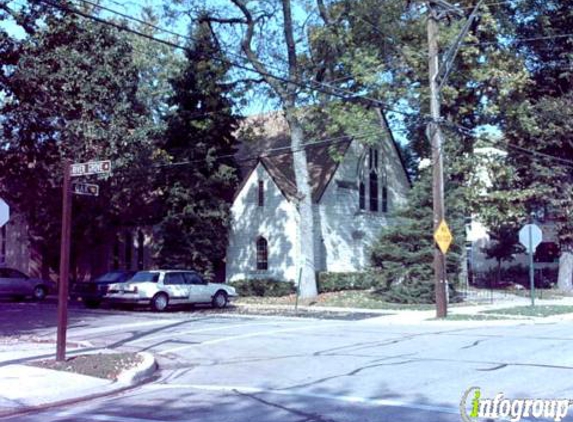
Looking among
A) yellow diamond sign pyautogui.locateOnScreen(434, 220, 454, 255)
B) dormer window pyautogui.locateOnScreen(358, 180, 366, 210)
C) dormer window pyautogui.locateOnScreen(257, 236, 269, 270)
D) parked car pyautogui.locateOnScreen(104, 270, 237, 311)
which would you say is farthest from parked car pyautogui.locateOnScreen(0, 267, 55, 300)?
yellow diamond sign pyautogui.locateOnScreen(434, 220, 454, 255)

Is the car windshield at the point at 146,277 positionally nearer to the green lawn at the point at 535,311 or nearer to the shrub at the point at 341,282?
the shrub at the point at 341,282

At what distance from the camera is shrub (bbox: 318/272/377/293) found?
33125 mm

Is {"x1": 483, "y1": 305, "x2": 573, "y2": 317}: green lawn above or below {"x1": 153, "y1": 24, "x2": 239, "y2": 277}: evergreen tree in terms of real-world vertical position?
below

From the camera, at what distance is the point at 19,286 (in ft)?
106

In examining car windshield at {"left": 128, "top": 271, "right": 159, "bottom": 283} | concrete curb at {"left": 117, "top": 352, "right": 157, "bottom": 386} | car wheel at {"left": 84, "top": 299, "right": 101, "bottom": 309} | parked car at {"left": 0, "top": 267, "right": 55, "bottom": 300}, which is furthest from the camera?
parked car at {"left": 0, "top": 267, "right": 55, "bottom": 300}

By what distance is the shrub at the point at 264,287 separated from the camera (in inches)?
1297

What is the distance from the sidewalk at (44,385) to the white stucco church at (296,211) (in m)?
22.3

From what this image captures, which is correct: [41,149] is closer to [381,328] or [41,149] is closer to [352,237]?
[381,328]

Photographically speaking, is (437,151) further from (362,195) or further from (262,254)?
(362,195)

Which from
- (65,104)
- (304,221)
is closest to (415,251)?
(304,221)

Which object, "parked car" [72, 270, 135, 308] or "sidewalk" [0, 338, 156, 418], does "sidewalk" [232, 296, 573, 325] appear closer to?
"parked car" [72, 270, 135, 308]

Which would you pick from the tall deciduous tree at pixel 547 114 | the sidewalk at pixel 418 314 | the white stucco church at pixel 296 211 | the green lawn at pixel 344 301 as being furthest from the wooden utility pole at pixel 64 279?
the tall deciduous tree at pixel 547 114

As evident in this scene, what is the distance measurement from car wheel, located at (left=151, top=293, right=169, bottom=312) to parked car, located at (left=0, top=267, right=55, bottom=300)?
1045cm

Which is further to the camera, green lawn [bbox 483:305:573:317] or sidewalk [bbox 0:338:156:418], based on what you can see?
green lawn [bbox 483:305:573:317]
